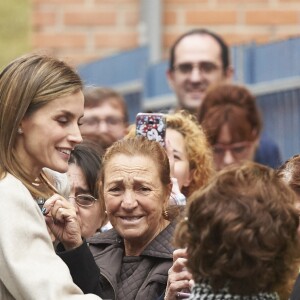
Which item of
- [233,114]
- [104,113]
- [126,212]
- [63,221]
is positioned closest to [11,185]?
[63,221]

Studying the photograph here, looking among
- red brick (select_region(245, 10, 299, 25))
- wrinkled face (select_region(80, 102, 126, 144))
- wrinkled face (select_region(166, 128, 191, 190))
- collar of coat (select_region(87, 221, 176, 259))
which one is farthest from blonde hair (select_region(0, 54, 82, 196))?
red brick (select_region(245, 10, 299, 25))

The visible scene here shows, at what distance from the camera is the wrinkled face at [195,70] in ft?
28.6

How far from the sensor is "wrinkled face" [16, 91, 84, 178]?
4.99 meters

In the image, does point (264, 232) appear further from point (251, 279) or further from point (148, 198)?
point (148, 198)

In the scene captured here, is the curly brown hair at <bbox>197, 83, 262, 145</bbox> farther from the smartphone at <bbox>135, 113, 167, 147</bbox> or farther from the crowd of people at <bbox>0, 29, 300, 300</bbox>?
the smartphone at <bbox>135, 113, 167, 147</bbox>

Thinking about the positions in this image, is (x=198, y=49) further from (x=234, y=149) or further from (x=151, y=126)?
(x=151, y=126)

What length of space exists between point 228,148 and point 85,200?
1.66 metres

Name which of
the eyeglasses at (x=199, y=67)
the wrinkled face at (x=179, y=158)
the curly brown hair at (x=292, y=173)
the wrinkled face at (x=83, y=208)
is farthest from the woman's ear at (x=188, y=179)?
the eyeglasses at (x=199, y=67)

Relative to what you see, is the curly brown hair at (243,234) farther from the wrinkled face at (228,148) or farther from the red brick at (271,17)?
the red brick at (271,17)

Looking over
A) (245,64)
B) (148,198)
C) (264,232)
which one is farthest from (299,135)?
(264,232)

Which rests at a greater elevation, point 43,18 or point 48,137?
point 48,137

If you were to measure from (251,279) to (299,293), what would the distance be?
479 mm

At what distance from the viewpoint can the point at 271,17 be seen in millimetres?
10383

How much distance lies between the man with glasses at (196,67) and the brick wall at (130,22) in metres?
1.45
